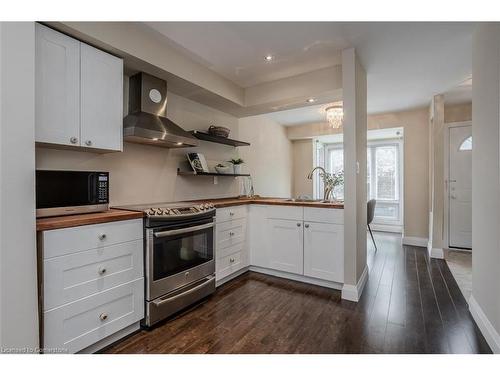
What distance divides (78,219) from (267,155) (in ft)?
12.8

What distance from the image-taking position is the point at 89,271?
1614 millimetres

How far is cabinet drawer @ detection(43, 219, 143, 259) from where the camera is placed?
4.74ft

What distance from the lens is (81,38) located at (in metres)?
1.81

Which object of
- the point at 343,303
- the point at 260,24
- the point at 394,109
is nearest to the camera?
the point at 260,24

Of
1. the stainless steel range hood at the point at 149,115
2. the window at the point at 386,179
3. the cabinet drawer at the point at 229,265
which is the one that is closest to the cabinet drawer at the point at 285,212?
the cabinet drawer at the point at 229,265

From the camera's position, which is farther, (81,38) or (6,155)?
(81,38)

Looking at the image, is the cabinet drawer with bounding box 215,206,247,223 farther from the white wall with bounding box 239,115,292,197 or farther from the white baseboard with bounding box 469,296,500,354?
the white baseboard with bounding box 469,296,500,354

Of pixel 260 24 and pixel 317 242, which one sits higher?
pixel 260 24

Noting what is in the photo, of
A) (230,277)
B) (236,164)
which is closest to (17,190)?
(230,277)

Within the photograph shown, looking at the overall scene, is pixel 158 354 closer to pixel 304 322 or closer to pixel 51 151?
pixel 304 322

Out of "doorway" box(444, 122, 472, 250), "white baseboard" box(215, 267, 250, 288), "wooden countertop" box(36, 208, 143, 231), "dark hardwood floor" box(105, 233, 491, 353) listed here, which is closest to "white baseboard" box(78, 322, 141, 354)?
"dark hardwood floor" box(105, 233, 491, 353)
